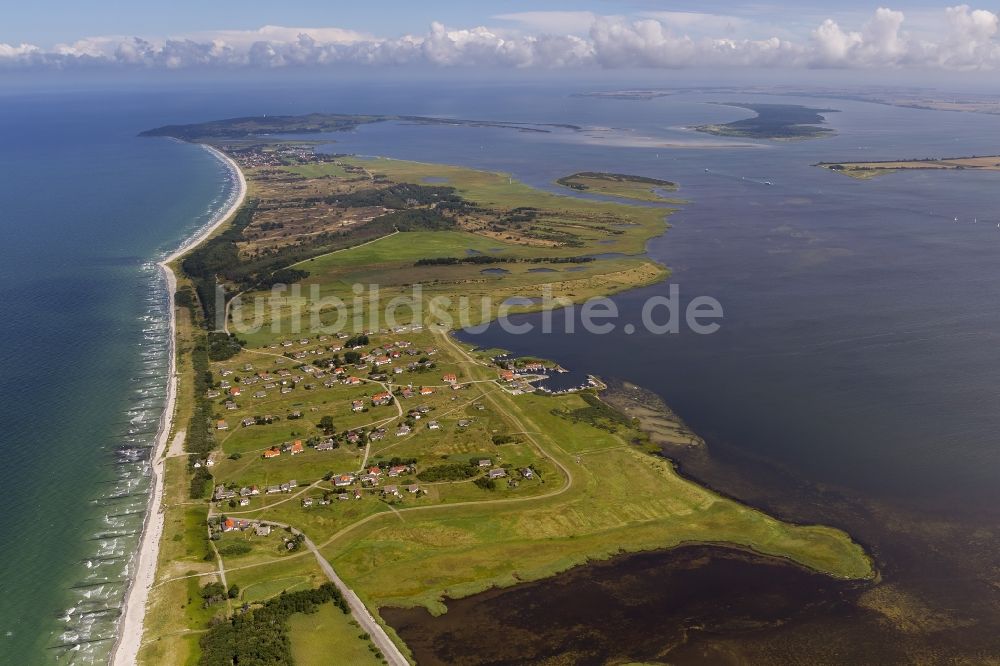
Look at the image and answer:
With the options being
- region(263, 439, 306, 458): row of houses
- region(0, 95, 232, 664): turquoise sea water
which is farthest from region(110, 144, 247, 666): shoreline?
region(263, 439, 306, 458): row of houses

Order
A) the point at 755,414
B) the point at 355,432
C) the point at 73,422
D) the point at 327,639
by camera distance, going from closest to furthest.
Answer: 1. the point at 327,639
2. the point at 355,432
3. the point at 73,422
4. the point at 755,414

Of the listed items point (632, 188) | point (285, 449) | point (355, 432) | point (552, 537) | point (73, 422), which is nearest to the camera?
point (552, 537)

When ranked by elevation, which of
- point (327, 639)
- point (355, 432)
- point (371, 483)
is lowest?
point (327, 639)

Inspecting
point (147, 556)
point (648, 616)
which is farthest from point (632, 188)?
point (147, 556)

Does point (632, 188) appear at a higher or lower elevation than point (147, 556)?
higher

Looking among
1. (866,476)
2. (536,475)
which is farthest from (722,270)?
(536,475)

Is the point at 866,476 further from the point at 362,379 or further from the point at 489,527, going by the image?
the point at 362,379

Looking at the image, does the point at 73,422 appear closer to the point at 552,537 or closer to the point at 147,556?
the point at 147,556

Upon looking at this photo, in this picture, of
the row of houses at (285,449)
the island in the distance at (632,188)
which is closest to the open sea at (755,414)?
the row of houses at (285,449)
